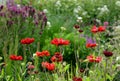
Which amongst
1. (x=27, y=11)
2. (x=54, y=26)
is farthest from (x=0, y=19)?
(x=54, y=26)

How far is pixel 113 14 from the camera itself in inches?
319

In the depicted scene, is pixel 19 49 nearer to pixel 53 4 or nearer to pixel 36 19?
pixel 36 19

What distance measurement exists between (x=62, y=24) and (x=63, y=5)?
1.81m

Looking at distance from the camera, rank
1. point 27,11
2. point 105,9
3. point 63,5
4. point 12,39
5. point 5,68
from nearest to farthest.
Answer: point 5,68 < point 12,39 < point 27,11 < point 105,9 < point 63,5

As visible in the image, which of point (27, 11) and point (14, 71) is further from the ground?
point (27, 11)

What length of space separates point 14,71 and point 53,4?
432 cm

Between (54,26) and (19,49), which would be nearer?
(19,49)

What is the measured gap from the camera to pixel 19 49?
5.56 m

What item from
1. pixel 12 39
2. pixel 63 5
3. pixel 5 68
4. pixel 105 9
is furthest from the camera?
pixel 63 5

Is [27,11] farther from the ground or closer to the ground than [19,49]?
farther from the ground

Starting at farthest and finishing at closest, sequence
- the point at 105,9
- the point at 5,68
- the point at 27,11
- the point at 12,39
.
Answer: the point at 105,9
the point at 27,11
the point at 12,39
the point at 5,68

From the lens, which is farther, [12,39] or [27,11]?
[27,11]

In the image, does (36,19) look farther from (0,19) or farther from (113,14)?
(113,14)

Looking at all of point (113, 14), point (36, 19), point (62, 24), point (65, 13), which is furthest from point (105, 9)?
point (36, 19)
